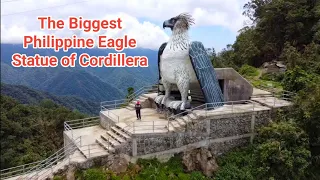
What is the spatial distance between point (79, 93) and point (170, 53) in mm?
104627

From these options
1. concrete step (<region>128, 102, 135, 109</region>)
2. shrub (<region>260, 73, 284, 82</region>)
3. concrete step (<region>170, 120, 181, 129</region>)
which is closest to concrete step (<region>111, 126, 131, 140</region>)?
concrete step (<region>170, 120, 181, 129</region>)

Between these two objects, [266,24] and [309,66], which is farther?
[266,24]

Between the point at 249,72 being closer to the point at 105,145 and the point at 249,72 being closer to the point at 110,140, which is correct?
the point at 110,140

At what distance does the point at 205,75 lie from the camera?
14312 millimetres

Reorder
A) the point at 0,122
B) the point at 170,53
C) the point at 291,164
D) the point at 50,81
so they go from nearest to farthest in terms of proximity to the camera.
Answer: the point at 291,164 → the point at 170,53 → the point at 0,122 → the point at 50,81

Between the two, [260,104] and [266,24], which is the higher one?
[266,24]

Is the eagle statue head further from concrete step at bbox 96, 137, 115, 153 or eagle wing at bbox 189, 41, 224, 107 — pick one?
concrete step at bbox 96, 137, 115, 153

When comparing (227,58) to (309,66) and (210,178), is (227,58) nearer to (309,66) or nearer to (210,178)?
(309,66)

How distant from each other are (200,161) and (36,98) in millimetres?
71038

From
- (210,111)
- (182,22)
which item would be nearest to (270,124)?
(210,111)

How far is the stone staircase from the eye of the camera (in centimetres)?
1268

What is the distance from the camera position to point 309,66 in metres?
18.8

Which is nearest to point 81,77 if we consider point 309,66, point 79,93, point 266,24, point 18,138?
point 79,93

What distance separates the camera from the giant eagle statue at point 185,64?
14.2m
